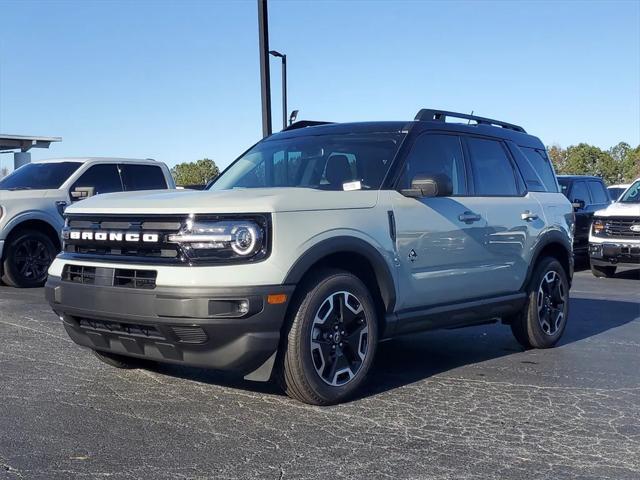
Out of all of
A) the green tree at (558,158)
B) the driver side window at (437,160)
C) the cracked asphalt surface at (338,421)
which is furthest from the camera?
the green tree at (558,158)

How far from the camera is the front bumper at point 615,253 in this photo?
1295cm

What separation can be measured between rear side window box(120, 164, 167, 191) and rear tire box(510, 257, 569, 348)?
22.3 ft

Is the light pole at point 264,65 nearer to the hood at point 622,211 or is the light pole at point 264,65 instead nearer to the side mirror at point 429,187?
the hood at point 622,211

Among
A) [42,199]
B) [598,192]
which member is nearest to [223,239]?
[42,199]

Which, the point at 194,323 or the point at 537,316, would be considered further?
the point at 537,316

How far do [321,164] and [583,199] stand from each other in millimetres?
11529

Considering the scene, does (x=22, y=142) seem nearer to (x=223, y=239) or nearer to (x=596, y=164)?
(x=223, y=239)

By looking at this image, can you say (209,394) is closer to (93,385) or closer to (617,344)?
(93,385)

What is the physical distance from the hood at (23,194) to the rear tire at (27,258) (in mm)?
493

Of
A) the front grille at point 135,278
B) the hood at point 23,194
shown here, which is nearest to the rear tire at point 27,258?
the hood at point 23,194

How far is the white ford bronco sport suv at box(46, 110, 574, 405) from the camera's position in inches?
173

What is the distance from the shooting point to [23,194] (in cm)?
1093

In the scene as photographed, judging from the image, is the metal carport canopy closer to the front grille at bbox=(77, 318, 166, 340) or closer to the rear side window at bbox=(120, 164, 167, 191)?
the rear side window at bbox=(120, 164, 167, 191)

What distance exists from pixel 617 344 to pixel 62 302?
5.07 m
